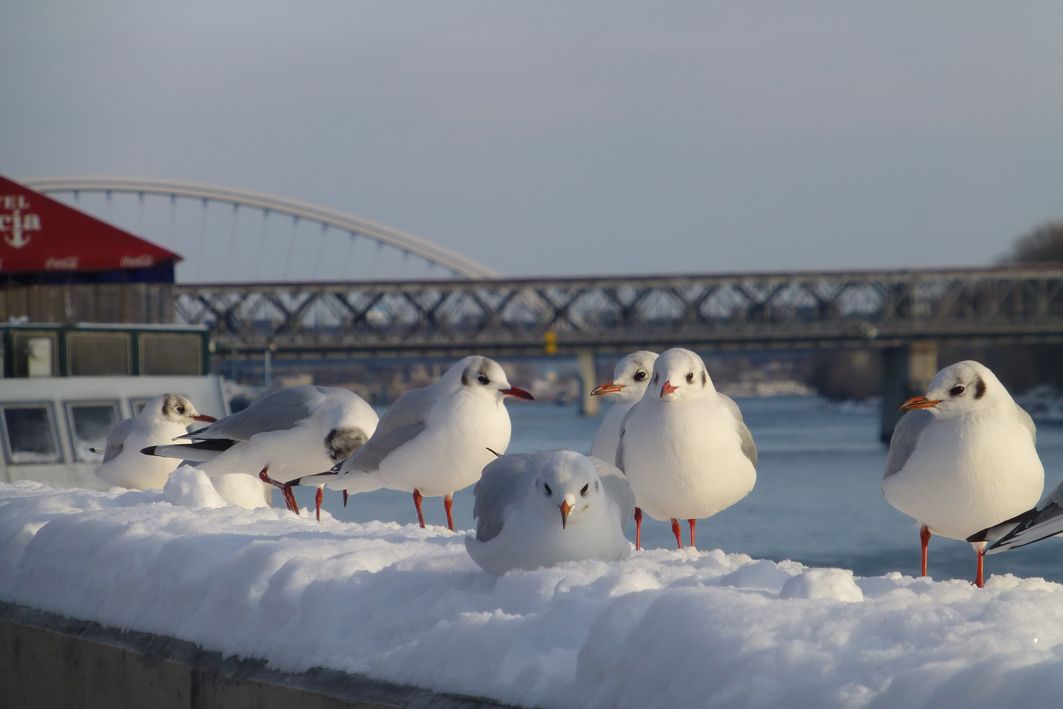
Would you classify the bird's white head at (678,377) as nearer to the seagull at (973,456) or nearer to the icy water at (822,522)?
the seagull at (973,456)

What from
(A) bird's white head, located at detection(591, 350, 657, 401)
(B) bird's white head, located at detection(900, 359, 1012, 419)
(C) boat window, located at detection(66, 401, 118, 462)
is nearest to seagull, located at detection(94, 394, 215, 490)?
(A) bird's white head, located at detection(591, 350, 657, 401)

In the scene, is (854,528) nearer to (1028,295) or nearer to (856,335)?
(856,335)

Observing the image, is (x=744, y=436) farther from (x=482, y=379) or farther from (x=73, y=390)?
(x=73, y=390)

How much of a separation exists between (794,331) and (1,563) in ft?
314

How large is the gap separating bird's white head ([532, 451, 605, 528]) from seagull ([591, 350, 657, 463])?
3.52m

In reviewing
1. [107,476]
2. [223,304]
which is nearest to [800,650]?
[107,476]

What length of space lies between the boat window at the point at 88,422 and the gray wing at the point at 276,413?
12.9m

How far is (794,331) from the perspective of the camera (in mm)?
101562

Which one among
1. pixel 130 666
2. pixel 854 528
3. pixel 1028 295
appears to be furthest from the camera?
pixel 1028 295

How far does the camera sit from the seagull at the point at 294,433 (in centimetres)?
992

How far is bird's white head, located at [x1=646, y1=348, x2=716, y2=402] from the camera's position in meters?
7.43

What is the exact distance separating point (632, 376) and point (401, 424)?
5.82ft

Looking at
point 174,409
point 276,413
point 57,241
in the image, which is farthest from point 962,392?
point 57,241

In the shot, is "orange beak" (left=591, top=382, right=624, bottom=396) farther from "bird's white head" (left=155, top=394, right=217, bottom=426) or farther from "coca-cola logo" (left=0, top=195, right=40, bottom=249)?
"coca-cola logo" (left=0, top=195, right=40, bottom=249)
